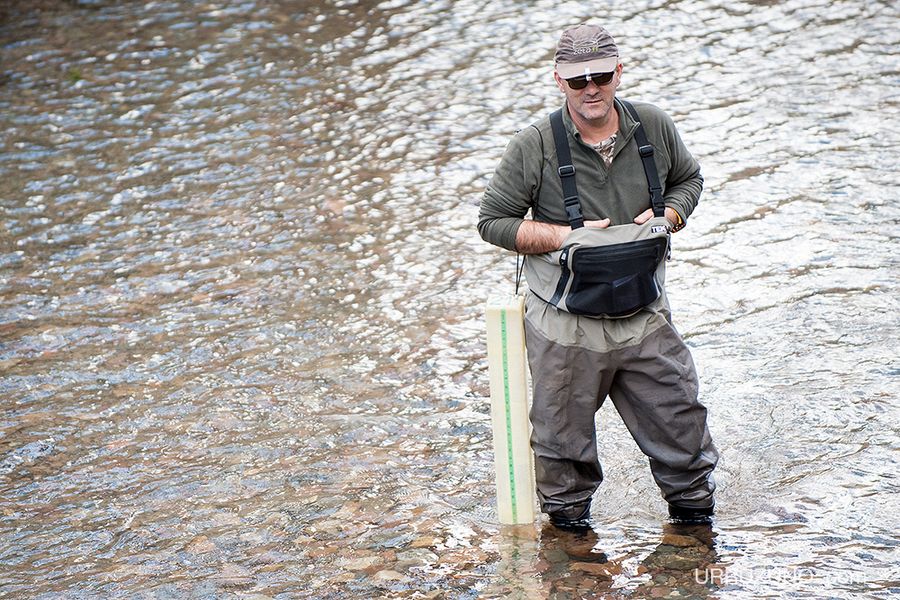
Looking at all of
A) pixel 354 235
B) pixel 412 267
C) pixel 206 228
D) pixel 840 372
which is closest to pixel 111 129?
pixel 206 228

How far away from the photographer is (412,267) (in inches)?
291

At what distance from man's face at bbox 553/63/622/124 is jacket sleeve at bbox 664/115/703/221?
0.89 feet

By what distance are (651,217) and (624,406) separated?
2.51 ft

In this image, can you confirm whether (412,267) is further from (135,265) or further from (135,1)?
(135,1)

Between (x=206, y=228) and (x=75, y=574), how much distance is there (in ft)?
13.0

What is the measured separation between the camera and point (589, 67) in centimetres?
393

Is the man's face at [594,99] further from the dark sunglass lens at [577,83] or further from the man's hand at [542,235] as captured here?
the man's hand at [542,235]

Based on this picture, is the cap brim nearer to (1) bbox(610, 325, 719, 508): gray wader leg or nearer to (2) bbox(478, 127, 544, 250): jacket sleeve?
(2) bbox(478, 127, 544, 250): jacket sleeve

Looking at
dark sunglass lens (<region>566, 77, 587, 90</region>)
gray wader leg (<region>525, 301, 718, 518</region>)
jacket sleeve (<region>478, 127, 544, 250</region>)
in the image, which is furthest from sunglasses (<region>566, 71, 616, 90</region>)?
gray wader leg (<region>525, 301, 718, 518</region>)

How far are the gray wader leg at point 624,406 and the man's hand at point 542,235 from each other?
33cm

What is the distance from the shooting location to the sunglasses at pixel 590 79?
3.94 metres

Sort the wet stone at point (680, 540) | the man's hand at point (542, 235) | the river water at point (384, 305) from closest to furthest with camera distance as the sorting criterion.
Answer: the man's hand at point (542, 235), the wet stone at point (680, 540), the river water at point (384, 305)

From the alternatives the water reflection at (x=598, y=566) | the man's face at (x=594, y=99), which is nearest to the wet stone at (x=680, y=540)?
the water reflection at (x=598, y=566)

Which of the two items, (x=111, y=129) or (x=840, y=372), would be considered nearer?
(x=840, y=372)
